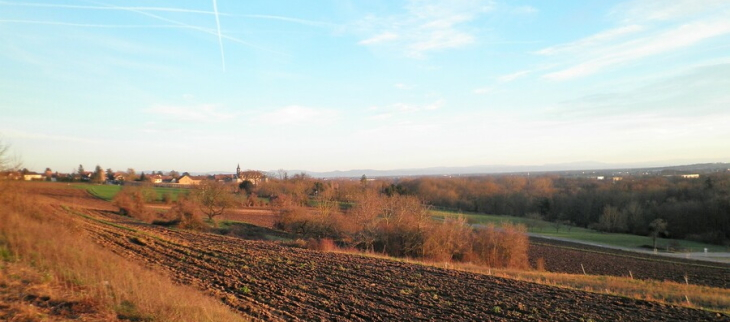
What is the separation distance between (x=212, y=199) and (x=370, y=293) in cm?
3552

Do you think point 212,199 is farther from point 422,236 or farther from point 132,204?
point 422,236

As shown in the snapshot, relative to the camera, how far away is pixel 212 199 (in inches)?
1764

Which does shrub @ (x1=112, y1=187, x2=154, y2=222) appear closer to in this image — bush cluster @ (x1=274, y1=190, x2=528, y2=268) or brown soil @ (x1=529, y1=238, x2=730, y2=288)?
bush cluster @ (x1=274, y1=190, x2=528, y2=268)

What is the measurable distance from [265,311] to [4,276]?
17.1ft

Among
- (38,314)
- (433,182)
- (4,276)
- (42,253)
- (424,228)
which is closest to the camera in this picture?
(38,314)

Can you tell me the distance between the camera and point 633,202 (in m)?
66.6

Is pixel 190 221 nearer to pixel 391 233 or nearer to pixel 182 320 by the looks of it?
pixel 391 233

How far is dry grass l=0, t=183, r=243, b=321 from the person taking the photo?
6.82 m

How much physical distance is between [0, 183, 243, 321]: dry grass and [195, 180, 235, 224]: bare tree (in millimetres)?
32478

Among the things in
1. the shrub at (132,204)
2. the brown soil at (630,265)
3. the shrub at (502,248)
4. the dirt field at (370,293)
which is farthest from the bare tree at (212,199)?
the brown soil at (630,265)

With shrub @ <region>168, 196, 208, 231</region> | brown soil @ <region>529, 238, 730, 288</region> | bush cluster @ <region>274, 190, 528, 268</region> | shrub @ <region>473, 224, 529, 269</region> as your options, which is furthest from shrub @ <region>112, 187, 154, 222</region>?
brown soil @ <region>529, 238, 730, 288</region>

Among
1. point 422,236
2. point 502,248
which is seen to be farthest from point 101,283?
point 502,248

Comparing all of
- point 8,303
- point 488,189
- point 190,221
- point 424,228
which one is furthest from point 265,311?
point 488,189

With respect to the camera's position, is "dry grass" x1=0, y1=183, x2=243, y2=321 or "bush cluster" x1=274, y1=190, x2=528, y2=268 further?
"bush cluster" x1=274, y1=190, x2=528, y2=268
